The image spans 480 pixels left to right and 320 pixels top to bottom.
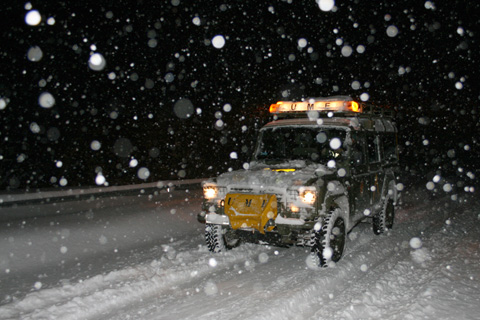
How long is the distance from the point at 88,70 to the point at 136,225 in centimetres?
1522

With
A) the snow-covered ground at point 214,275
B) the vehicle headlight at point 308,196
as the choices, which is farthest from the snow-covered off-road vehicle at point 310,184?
the snow-covered ground at point 214,275

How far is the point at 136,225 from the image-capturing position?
9.16m

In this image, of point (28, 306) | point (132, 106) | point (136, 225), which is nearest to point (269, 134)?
point (136, 225)

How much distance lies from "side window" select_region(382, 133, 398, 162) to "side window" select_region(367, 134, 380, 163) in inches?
20.9

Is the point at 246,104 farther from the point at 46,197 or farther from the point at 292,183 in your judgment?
the point at 292,183

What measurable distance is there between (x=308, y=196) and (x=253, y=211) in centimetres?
83

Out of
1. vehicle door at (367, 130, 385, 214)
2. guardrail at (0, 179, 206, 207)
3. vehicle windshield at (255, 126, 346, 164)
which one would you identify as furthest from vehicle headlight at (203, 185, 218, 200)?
guardrail at (0, 179, 206, 207)

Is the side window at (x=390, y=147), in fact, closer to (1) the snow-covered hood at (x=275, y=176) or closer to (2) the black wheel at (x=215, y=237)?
(1) the snow-covered hood at (x=275, y=176)

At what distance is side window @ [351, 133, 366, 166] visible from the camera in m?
7.19

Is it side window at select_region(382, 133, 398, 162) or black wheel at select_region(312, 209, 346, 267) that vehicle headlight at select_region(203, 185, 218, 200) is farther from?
side window at select_region(382, 133, 398, 162)

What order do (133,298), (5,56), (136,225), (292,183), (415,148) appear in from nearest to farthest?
(133,298), (292,183), (136,225), (5,56), (415,148)

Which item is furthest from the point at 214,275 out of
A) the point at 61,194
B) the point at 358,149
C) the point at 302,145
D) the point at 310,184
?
the point at 61,194

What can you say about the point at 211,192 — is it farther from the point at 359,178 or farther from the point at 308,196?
the point at 359,178

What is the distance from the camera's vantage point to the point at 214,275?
586cm
